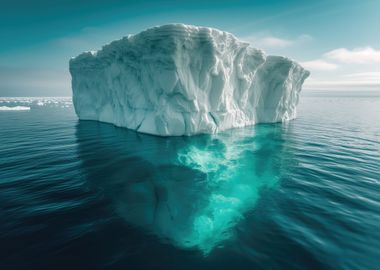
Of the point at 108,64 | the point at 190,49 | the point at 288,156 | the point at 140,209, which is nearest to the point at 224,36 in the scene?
the point at 190,49

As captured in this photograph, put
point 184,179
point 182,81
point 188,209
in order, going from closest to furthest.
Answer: point 188,209 < point 184,179 < point 182,81

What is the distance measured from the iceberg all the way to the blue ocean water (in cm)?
563

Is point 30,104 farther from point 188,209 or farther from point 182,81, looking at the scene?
point 188,209

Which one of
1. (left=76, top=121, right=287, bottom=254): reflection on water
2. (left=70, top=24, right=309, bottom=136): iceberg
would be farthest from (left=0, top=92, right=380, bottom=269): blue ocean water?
(left=70, top=24, right=309, bottom=136): iceberg

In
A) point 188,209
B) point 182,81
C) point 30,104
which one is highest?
point 182,81

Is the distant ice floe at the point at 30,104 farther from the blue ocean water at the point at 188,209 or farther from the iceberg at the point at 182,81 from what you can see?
the blue ocean water at the point at 188,209

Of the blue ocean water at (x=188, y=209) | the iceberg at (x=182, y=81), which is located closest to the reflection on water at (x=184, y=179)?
the blue ocean water at (x=188, y=209)

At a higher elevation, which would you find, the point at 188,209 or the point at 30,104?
the point at 30,104

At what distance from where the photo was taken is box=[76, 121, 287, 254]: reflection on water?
6551 mm

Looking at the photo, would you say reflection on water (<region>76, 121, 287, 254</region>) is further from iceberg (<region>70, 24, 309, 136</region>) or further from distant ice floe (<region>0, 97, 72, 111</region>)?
distant ice floe (<region>0, 97, 72, 111</region>)

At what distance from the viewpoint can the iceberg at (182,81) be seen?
1669cm

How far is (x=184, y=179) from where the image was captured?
10.3 metres

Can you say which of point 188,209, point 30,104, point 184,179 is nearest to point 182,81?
point 184,179

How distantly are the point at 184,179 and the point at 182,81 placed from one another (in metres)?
9.83
